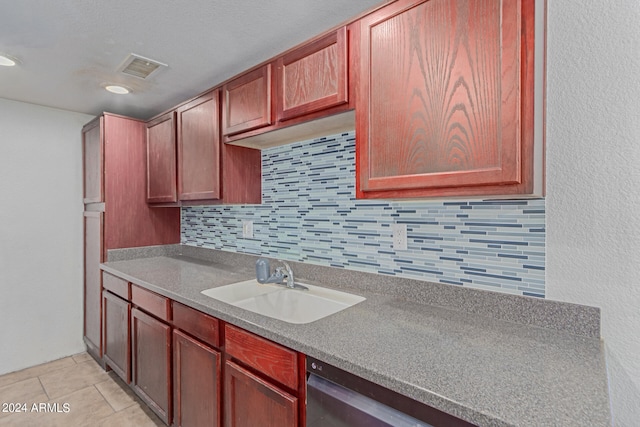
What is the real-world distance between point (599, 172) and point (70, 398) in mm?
3207

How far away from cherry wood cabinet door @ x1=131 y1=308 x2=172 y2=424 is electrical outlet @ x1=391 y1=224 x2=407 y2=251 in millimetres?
1291

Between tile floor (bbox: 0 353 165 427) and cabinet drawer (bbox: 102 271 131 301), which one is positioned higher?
cabinet drawer (bbox: 102 271 131 301)

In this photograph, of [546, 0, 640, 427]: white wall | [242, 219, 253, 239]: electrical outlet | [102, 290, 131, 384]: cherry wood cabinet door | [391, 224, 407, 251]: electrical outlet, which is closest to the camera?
[546, 0, 640, 427]: white wall

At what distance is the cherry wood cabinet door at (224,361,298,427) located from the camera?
1.12m

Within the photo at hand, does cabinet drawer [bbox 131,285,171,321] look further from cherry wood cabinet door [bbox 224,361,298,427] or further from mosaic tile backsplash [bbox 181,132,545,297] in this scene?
mosaic tile backsplash [bbox 181,132,545,297]

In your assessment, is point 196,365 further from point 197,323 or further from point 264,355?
point 264,355

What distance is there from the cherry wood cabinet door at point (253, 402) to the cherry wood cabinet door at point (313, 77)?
1.15m

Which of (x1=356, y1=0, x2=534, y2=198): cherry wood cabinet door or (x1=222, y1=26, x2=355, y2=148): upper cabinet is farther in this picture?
(x1=222, y1=26, x2=355, y2=148): upper cabinet

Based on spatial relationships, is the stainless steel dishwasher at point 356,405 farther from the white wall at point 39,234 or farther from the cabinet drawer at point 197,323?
the white wall at point 39,234

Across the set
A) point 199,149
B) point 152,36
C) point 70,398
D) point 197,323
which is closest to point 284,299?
point 197,323

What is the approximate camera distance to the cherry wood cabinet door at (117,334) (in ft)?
7.14

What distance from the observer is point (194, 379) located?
62.5 inches

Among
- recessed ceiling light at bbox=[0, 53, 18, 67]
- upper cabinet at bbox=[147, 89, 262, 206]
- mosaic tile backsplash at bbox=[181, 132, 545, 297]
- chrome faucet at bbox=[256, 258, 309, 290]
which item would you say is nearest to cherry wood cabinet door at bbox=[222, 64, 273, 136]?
upper cabinet at bbox=[147, 89, 262, 206]

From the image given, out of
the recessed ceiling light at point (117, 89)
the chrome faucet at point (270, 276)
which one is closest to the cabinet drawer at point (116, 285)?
the chrome faucet at point (270, 276)
